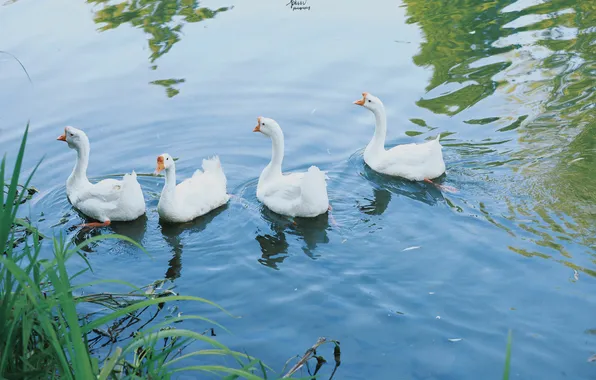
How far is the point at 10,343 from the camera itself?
155 inches

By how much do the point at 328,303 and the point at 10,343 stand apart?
316cm

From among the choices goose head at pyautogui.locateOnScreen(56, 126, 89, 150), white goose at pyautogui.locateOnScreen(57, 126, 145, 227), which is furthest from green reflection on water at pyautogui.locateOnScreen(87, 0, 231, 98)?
white goose at pyautogui.locateOnScreen(57, 126, 145, 227)

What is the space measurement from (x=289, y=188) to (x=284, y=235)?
1.84 ft

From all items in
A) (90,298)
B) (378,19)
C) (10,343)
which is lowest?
(378,19)

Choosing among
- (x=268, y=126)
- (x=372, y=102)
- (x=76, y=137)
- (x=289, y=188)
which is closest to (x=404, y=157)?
(x=372, y=102)

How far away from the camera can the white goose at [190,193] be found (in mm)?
8109

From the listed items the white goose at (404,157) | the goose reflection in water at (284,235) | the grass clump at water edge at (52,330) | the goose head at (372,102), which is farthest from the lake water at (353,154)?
the goose head at (372,102)

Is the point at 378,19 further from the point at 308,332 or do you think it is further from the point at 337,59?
the point at 308,332

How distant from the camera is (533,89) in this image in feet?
35.9

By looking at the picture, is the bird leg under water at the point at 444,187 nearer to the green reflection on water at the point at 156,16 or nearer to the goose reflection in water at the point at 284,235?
the goose reflection in water at the point at 284,235

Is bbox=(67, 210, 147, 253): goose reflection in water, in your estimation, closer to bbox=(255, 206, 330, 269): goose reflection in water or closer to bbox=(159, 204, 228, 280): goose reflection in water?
bbox=(159, 204, 228, 280): goose reflection in water

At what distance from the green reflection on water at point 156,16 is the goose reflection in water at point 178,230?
5.79 meters

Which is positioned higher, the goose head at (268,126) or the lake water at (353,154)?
the goose head at (268,126)

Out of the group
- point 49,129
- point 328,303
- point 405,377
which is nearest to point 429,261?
point 328,303
